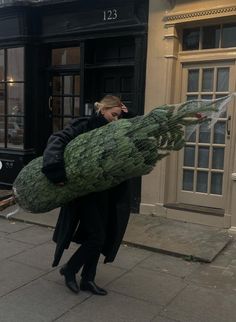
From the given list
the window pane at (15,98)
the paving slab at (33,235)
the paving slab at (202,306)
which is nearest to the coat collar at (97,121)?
the paving slab at (202,306)

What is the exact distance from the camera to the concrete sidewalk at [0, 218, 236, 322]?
371 cm

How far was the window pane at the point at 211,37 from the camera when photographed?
609 centimetres

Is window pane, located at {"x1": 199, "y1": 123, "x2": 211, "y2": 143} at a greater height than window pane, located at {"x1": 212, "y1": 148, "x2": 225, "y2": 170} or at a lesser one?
greater

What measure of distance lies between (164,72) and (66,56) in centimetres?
222

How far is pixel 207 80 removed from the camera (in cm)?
623

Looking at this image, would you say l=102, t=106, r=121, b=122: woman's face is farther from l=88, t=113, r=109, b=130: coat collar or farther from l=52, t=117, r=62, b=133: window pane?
l=52, t=117, r=62, b=133: window pane

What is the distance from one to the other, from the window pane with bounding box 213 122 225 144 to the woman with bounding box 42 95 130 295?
252 cm

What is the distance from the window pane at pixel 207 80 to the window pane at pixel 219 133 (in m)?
0.50

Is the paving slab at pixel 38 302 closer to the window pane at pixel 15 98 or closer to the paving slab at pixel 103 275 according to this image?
the paving slab at pixel 103 275

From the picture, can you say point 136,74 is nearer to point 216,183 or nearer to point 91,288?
point 216,183

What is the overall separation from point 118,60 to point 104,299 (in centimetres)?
427

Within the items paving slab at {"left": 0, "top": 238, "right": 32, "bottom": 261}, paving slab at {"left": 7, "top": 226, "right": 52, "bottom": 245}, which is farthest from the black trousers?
paving slab at {"left": 7, "top": 226, "right": 52, "bottom": 245}

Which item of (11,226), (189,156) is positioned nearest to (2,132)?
(11,226)

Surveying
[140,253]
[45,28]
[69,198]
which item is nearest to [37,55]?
[45,28]
